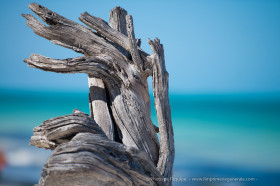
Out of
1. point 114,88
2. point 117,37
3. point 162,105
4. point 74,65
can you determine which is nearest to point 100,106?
point 114,88

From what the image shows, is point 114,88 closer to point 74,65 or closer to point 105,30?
point 74,65

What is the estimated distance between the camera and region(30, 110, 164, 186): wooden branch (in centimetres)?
161

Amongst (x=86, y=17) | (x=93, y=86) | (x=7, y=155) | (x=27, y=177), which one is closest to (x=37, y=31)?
(x=86, y=17)

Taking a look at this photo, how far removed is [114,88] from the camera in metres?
2.48

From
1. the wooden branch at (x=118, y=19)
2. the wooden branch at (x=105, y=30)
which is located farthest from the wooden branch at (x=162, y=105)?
the wooden branch at (x=118, y=19)

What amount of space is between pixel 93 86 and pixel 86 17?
1.94 ft

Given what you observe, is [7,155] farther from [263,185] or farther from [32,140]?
[263,185]

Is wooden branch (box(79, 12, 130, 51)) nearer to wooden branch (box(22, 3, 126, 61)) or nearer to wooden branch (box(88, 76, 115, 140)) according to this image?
wooden branch (box(22, 3, 126, 61))

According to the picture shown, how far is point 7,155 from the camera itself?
19.3ft

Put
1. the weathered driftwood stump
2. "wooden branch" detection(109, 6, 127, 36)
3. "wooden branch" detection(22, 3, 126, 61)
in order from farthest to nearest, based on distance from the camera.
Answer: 1. "wooden branch" detection(109, 6, 127, 36)
2. "wooden branch" detection(22, 3, 126, 61)
3. the weathered driftwood stump

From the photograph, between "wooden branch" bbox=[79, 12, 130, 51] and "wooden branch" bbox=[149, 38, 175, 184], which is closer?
"wooden branch" bbox=[149, 38, 175, 184]

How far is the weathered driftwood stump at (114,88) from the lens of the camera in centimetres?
199

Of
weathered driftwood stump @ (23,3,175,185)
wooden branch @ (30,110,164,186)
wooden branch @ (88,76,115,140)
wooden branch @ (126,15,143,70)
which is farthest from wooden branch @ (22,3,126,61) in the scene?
wooden branch @ (30,110,164,186)

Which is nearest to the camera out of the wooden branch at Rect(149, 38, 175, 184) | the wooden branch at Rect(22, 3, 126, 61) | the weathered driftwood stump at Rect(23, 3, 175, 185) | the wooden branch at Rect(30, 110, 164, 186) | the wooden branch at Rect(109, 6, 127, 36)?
the wooden branch at Rect(30, 110, 164, 186)
